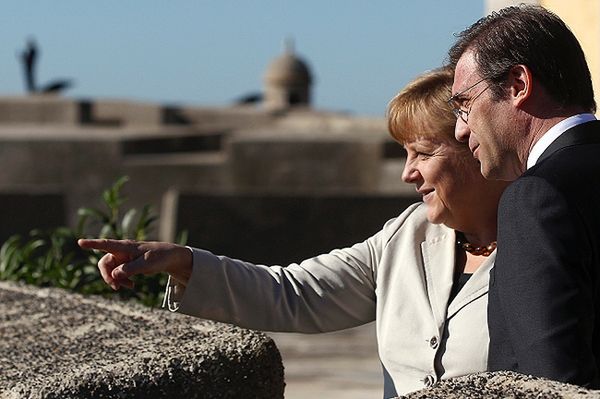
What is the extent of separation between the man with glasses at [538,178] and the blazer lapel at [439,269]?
31 cm

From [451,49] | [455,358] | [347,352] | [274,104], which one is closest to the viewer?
[451,49]

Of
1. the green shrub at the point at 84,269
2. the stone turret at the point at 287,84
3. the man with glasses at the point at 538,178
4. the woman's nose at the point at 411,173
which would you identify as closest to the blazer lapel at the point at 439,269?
the woman's nose at the point at 411,173

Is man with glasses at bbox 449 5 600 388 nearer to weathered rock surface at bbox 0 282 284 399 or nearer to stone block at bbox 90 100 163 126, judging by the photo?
weathered rock surface at bbox 0 282 284 399

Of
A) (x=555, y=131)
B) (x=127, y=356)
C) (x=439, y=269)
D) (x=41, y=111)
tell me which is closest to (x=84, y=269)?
(x=127, y=356)

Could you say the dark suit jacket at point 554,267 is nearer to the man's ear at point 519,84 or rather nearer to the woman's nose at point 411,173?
the man's ear at point 519,84

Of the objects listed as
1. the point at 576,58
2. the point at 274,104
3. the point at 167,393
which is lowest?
the point at 274,104

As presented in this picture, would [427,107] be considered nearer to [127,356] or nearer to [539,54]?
[539,54]

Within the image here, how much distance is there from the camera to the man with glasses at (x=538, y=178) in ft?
6.91

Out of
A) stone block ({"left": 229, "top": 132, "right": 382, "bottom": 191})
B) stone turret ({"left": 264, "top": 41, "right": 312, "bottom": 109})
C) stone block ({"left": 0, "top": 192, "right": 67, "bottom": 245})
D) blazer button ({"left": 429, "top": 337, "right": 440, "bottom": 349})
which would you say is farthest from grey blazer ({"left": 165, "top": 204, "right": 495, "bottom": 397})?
stone turret ({"left": 264, "top": 41, "right": 312, "bottom": 109})

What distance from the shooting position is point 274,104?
3541 cm

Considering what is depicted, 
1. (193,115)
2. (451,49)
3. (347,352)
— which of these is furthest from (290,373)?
(193,115)

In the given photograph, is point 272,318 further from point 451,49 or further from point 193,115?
point 193,115

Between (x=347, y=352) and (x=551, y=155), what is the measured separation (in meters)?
8.04

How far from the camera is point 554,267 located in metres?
2.11
